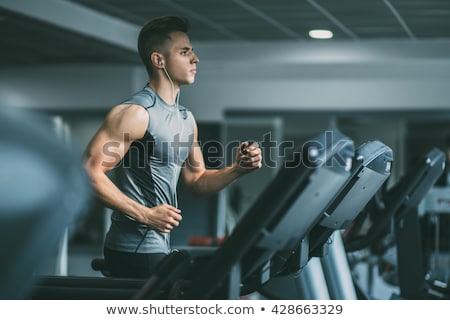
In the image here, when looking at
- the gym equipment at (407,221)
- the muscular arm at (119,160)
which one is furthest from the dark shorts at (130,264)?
the gym equipment at (407,221)

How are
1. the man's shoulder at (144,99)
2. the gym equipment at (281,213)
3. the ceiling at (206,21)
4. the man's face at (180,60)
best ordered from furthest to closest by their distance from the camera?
the ceiling at (206,21), the man's face at (180,60), the man's shoulder at (144,99), the gym equipment at (281,213)

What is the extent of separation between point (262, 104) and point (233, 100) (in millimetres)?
284

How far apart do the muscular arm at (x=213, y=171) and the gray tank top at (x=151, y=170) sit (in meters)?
0.07

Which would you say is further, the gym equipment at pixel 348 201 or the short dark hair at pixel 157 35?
the short dark hair at pixel 157 35

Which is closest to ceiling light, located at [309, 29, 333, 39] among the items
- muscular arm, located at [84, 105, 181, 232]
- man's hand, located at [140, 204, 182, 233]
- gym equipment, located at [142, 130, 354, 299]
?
muscular arm, located at [84, 105, 181, 232]

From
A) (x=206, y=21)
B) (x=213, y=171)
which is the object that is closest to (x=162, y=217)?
(x=213, y=171)

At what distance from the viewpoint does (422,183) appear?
3.41 m

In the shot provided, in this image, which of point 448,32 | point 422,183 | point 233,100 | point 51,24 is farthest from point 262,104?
point 422,183

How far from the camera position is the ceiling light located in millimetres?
7109

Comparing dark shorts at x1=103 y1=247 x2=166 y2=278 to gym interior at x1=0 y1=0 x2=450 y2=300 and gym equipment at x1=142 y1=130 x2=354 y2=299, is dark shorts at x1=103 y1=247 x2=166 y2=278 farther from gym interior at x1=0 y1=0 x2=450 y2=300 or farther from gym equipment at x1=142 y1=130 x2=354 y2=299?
gym equipment at x1=142 y1=130 x2=354 y2=299

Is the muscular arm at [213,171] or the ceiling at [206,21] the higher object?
the ceiling at [206,21]

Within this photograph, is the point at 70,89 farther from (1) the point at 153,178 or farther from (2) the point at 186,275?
(2) the point at 186,275

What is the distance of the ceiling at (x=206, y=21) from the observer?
236 inches

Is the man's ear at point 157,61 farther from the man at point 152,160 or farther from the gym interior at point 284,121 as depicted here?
the gym interior at point 284,121
